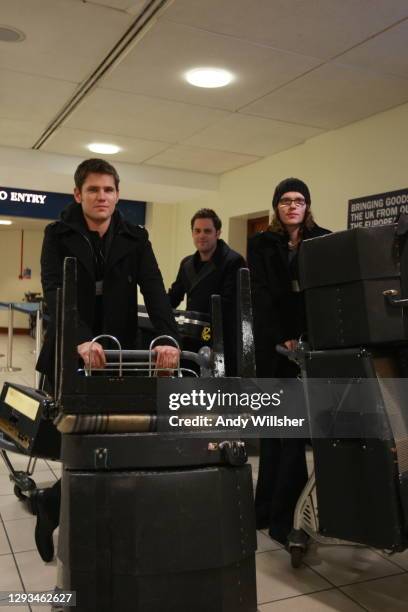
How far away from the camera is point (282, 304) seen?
250 centimetres

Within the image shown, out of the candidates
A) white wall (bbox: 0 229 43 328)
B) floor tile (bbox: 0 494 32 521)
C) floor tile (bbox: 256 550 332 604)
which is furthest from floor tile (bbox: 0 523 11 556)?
white wall (bbox: 0 229 43 328)

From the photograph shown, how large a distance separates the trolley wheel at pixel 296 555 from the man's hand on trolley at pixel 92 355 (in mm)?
1209

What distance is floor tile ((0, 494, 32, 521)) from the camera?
2789 millimetres

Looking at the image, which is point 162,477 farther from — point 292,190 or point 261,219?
point 261,219

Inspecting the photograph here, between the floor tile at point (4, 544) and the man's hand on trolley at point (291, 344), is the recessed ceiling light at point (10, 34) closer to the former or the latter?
the man's hand on trolley at point (291, 344)

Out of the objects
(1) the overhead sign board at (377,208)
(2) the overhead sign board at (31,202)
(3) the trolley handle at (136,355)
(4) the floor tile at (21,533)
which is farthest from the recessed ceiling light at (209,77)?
(2) the overhead sign board at (31,202)

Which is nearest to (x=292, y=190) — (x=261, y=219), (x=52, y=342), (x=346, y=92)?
(x=52, y=342)

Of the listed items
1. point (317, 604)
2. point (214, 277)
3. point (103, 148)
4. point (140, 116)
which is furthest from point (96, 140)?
point (317, 604)

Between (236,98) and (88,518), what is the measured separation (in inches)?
144

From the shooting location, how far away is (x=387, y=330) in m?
1.90

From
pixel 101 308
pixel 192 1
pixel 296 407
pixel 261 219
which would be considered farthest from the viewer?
pixel 261 219

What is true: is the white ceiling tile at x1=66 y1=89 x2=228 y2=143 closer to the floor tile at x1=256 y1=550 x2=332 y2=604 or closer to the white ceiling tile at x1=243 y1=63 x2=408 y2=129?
the white ceiling tile at x1=243 y1=63 x2=408 y2=129

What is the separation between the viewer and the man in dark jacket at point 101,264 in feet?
6.42

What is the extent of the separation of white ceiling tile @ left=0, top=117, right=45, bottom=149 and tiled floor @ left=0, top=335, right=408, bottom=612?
3.85 meters
